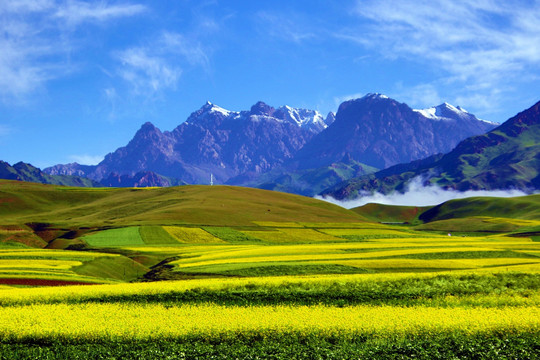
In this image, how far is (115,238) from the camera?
11919 cm

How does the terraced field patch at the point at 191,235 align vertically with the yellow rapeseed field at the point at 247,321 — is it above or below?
above

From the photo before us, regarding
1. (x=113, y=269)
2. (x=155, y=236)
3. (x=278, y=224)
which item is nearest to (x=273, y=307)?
(x=113, y=269)

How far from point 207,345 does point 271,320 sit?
19.0ft

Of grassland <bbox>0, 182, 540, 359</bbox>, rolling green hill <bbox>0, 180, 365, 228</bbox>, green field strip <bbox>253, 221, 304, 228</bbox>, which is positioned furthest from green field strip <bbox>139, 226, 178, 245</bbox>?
green field strip <bbox>253, 221, 304, 228</bbox>

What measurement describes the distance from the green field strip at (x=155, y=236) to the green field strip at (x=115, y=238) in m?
1.47

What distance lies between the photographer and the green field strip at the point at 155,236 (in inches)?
4605

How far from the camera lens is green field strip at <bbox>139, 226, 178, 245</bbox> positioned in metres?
117

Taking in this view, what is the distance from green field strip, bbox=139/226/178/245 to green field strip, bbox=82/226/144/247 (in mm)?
1470

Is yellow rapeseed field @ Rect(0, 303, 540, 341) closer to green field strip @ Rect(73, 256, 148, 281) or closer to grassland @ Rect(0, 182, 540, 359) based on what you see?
grassland @ Rect(0, 182, 540, 359)

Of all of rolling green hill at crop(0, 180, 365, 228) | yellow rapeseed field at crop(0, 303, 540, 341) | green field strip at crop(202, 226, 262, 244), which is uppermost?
rolling green hill at crop(0, 180, 365, 228)

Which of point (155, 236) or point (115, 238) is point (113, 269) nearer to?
point (115, 238)

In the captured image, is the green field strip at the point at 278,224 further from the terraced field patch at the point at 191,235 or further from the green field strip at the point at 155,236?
the green field strip at the point at 155,236

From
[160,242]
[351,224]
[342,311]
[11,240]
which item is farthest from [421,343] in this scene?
[351,224]

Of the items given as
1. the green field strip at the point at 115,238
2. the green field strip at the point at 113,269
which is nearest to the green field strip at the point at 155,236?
the green field strip at the point at 115,238
